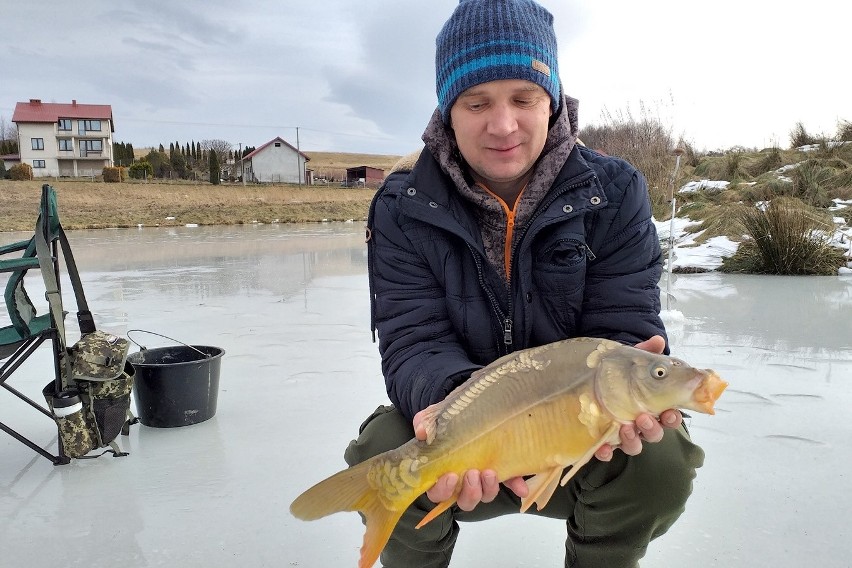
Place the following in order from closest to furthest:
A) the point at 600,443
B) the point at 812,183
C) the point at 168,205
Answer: the point at 600,443
the point at 812,183
the point at 168,205

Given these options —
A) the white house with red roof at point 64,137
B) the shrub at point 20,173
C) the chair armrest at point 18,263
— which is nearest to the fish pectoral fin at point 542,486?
the chair armrest at point 18,263

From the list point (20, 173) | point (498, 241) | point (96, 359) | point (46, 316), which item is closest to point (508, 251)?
point (498, 241)

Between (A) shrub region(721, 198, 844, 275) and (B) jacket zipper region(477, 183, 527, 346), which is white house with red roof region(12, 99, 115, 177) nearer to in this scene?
(A) shrub region(721, 198, 844, 275)

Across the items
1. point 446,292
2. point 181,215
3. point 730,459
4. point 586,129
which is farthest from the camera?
point 181,215

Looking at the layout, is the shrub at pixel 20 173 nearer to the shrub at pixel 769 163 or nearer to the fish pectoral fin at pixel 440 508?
the shrub at pixel 769 163

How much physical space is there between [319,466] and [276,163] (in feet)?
193

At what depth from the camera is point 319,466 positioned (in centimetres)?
240

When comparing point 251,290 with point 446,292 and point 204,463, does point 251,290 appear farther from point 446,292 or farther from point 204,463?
point 446,292

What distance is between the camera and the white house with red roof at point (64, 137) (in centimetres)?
4825

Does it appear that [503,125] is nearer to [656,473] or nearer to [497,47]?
[497,47]

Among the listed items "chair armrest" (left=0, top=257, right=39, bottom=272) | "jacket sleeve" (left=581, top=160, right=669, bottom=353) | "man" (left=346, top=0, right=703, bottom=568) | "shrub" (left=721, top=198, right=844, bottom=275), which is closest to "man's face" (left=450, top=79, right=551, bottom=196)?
"man" (left=346, top=0, right=703, bottom=568)

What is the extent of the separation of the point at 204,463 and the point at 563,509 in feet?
4.64

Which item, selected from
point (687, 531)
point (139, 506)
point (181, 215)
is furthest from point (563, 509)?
point (181, 215)

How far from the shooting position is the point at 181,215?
2320 cm
